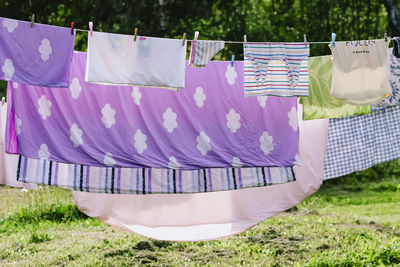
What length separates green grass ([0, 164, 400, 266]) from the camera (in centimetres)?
505

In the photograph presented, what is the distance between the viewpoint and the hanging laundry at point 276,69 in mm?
4051

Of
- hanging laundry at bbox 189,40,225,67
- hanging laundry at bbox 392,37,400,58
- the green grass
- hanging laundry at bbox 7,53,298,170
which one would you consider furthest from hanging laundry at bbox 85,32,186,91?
the green grass

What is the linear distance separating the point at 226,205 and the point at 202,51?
1369mm

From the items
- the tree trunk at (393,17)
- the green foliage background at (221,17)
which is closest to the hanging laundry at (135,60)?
the tree trunk at (393,17)

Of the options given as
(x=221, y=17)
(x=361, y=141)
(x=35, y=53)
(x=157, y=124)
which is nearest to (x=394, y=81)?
(x=361, y=141)

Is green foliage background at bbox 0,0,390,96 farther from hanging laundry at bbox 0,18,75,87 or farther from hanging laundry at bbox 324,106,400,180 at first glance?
hanging laundry at bbox 0,18,75,87

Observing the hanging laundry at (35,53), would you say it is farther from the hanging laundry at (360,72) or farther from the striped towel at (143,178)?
the hanging laundry at (360,72)

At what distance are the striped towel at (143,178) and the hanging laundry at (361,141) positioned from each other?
553mm

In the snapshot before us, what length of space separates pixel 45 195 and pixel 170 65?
4.87m

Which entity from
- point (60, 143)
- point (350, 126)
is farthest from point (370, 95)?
point (60, 143)

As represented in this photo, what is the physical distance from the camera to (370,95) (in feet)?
14.0

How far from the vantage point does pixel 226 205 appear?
4695 mm

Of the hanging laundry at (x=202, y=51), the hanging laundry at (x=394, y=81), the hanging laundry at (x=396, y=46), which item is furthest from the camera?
the hanging laundry at (x=394, y=81)

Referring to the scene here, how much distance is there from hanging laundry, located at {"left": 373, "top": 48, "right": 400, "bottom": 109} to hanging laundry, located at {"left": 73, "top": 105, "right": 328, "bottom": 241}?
0.56 meters
